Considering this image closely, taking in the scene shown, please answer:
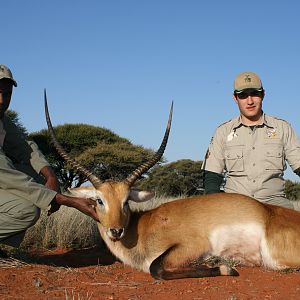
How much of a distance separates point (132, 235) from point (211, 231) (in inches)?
34.6

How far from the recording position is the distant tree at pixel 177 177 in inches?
1008

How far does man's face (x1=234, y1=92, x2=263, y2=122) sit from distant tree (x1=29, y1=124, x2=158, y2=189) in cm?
1464

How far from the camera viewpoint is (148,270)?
5.24 m

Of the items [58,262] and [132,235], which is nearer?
[132,235]

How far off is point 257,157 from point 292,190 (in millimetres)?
20512

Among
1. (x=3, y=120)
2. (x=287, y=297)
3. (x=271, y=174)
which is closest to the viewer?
(x=287, y=297)

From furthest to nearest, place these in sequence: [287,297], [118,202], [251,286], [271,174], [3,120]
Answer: [271,174] → [3,120] → [118,202] → [251,286] → [287,297]

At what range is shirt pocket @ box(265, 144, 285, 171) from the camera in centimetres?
648

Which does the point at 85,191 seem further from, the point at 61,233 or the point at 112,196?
the point at 61,233

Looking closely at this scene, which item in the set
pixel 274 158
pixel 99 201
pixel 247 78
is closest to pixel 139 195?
pixel 99 201

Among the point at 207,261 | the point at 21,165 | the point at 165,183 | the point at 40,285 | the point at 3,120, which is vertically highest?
the point at 165,183

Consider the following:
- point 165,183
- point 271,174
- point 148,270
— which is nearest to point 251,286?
point 148,270

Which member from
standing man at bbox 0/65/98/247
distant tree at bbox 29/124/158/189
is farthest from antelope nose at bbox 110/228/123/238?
distant tree at bbox 29/124/158/189

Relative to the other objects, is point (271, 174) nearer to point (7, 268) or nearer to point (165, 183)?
point (7, 268)
